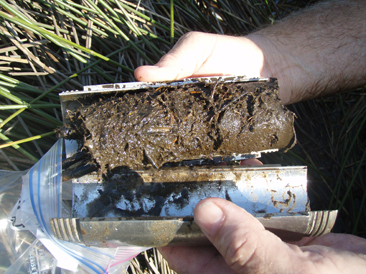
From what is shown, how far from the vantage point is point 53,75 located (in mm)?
1810

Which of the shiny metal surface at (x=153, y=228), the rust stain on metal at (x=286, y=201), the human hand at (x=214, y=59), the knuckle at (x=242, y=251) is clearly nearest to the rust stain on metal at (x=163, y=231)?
the shiny metal surface at (x=153, y=228)

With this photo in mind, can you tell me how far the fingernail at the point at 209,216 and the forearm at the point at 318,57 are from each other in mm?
1667

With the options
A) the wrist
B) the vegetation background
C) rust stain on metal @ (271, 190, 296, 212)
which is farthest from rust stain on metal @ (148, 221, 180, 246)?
the wrist

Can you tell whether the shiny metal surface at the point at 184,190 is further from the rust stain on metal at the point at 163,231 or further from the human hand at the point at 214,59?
the human hand at the point at 214,59

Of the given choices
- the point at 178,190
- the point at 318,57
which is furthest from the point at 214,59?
the point at 178,190

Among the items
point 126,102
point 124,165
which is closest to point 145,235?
point 124,165

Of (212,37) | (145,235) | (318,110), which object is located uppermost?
(212,37)

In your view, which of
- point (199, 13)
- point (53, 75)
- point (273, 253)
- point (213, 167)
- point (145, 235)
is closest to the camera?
point (273, 253)

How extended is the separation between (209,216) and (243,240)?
0.57 ft

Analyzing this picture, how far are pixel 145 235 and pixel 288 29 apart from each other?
2522 mm

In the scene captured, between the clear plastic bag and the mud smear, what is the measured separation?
274 mm

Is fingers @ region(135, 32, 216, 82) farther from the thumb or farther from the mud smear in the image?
the thumb

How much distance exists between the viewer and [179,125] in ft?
3.86

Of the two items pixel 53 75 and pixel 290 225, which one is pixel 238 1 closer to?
pixel 53 75
